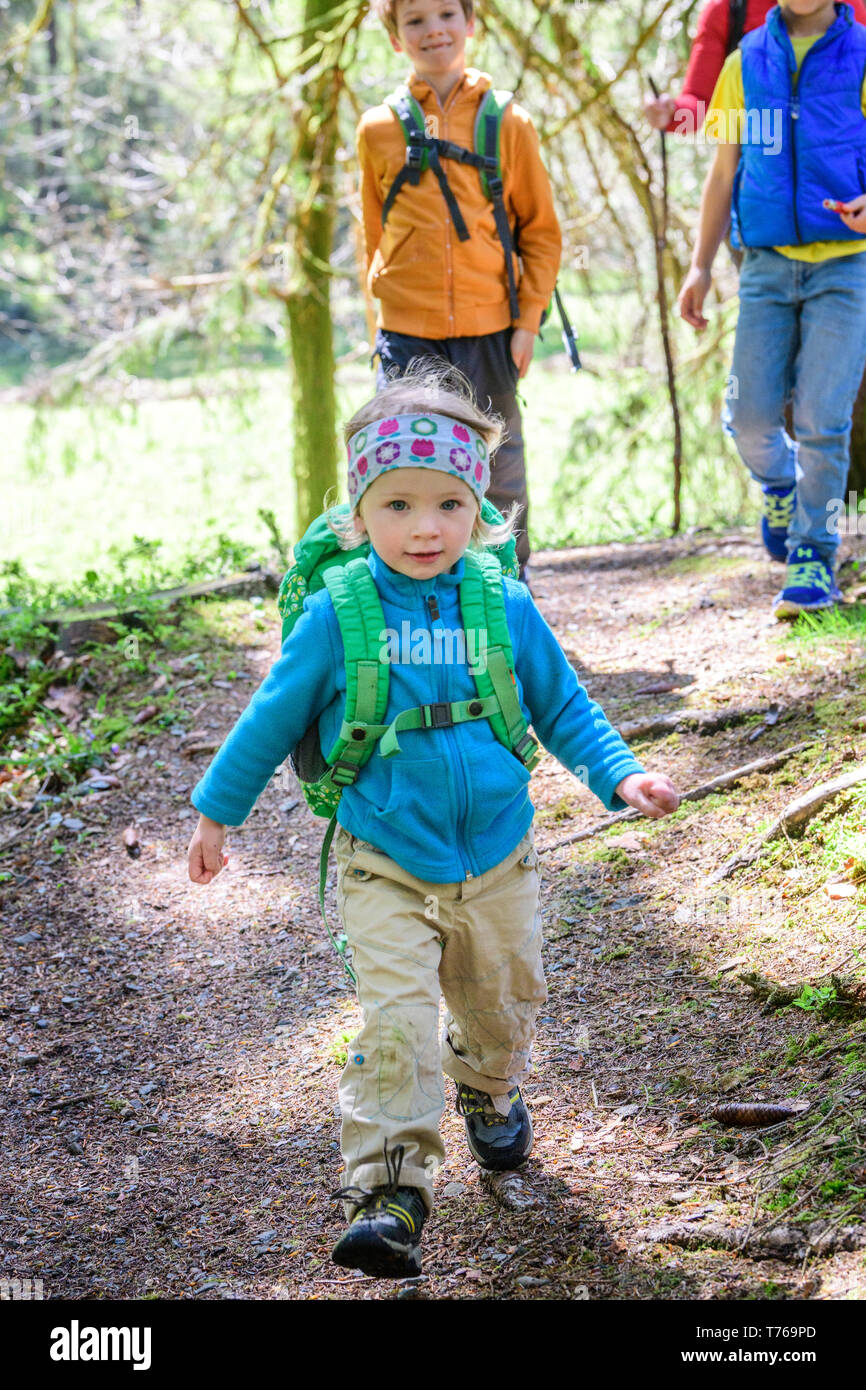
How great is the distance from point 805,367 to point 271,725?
300cm

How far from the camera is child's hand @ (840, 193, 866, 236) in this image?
164 inches

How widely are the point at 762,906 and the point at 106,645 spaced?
345 cm

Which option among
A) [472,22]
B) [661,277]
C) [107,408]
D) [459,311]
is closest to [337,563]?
[459,311]

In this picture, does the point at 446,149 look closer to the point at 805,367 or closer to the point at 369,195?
the point at 369,195

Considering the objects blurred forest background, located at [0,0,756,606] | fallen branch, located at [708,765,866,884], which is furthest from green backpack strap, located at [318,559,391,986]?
blurred forest background, located at [0,0,756,606]

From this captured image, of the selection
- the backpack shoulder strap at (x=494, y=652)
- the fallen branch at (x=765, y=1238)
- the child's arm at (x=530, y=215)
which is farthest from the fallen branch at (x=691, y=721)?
the fallen branch at (x=765, y=1238)

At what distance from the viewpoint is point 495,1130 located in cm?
259


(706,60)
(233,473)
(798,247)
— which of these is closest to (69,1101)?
(798,247)

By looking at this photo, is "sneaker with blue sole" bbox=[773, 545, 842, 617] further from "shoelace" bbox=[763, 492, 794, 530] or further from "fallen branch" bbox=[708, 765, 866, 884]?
"fallen branch" bbox=[708, 765, 866, 884]

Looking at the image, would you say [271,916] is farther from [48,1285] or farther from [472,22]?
[472,22]

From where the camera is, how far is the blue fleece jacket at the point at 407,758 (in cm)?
230

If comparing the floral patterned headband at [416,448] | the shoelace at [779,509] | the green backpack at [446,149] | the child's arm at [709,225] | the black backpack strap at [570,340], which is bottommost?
the shoelace at [779,509]

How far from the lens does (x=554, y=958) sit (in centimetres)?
339

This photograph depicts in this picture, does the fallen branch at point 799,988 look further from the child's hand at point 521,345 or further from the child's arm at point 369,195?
the child's arm at point 369,195
